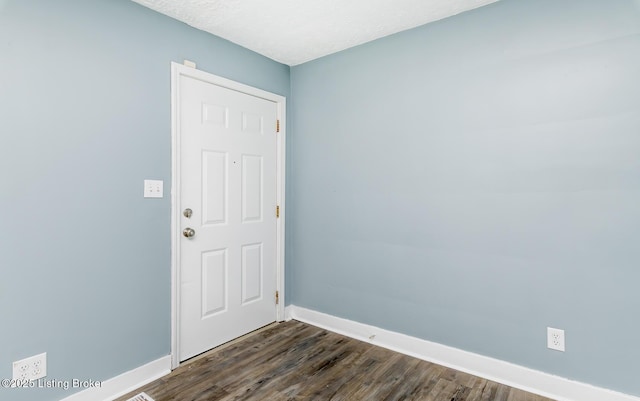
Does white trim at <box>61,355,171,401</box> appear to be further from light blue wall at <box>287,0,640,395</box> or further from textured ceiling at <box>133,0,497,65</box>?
textured ceiling at <box>133,0,497,65</box>

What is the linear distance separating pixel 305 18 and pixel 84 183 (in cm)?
176

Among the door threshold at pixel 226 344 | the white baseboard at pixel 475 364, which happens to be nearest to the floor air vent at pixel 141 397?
the door threshold at pixel 226 344

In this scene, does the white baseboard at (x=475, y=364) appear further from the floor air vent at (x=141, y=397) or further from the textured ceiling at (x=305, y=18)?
the textured ceiling at (x=305, y=18)

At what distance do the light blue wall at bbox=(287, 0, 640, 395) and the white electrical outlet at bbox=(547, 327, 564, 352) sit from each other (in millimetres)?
38

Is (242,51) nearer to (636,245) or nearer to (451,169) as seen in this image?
(451,169)

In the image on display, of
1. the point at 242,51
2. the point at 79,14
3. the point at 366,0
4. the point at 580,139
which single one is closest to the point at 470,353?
the point at 580,139

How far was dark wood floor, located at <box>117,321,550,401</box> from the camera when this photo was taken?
6.36ft

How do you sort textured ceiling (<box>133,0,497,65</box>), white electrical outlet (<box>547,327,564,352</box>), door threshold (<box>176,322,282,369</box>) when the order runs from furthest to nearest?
1. door threshold (<box>176,322,282,369</box>)
2. textured ceiling (<box>133,0,497,65</box>)
3. white electrical outlet (<box>547,327,564,352</box>)

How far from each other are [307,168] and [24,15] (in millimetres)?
2087

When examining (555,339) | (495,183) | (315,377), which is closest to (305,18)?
(495,183)

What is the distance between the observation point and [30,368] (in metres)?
1.63

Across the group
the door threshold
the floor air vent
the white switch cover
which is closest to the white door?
the door threshold

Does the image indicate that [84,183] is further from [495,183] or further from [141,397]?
[495,183]

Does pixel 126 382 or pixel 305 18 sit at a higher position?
pixel 305 18
